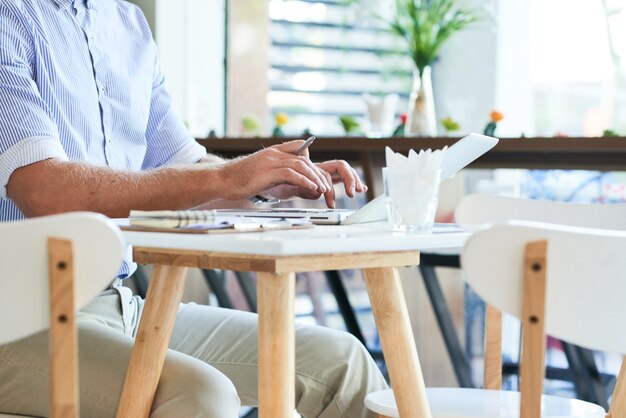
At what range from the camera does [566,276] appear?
4.00ft

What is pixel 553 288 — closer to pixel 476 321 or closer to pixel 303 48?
pixel 476 321

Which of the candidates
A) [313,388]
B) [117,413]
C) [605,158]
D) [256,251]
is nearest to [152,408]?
[117,413]

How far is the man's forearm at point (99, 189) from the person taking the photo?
178cm

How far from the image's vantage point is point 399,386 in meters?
1.62

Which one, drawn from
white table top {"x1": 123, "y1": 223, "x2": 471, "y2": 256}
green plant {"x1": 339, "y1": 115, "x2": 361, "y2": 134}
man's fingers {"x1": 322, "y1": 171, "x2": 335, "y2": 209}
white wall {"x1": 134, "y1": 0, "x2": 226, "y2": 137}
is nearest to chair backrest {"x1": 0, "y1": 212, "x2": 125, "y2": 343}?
white table top {"x1": 123, "y1": 223, "x2": 471, "y2": 256}

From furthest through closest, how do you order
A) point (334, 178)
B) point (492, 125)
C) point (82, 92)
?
point (492, 125)
point (82, 92)
point (334, 178)

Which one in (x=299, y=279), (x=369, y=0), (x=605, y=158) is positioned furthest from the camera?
(x=369, y=0)

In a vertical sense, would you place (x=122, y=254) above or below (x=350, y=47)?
below

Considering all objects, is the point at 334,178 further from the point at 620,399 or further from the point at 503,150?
the point at 503,150

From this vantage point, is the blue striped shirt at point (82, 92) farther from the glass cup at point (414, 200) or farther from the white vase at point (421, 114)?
the white vase at point (421, 114)

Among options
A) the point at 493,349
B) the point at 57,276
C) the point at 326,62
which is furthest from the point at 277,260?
the point at 326,62

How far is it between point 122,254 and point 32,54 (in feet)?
3.17

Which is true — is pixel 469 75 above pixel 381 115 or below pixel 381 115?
above

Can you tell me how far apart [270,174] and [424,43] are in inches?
92.7
